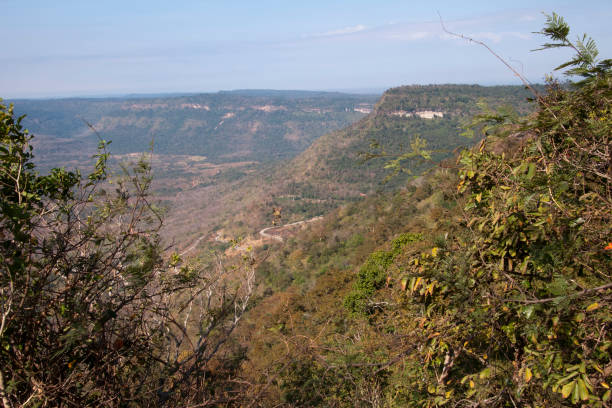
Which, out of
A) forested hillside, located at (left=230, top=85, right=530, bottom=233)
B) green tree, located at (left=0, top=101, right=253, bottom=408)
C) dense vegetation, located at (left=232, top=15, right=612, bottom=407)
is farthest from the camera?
forested hillside, located at (left=230, top=85, right=530, bottom=233)

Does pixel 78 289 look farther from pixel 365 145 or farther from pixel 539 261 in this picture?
pixel 365 145

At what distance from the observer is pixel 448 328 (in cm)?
242

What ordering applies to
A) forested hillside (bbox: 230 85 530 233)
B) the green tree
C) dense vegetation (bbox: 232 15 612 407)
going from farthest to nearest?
forested hillside (bbox: 230 85 530 233) → the green tree → dense vegetation (bbox: 232 15 612 407)

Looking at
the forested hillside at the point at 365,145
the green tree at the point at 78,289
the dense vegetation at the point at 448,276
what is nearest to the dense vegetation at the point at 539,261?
the dense vegetation at the point at 448,276

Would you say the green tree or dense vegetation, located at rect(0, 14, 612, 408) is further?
the green tree

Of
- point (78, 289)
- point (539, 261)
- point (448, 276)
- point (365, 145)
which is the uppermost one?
point (365, 145)

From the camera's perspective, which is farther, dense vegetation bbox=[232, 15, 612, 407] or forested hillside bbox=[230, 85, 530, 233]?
forested hillside bbox=[230, 85, 530, 233]

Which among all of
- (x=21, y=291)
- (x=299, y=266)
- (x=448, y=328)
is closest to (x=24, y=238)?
(x=21, y=291)

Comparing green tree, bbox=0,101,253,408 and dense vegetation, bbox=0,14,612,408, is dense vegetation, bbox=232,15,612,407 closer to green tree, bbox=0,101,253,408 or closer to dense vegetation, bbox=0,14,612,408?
dense vegetation, bbox=0,14,612,408

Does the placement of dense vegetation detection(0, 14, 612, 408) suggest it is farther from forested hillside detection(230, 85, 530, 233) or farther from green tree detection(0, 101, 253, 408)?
forested hillside detection(230, 85, 530, 233)

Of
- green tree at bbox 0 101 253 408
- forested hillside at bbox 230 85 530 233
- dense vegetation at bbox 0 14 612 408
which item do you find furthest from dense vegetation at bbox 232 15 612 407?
forested hillside at bbox 230 85 530 233

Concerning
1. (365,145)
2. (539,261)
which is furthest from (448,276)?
(365,145)

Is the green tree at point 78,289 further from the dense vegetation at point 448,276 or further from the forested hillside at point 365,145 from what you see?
the forested hillside at point 365,145

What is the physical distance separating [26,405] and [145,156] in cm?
186
